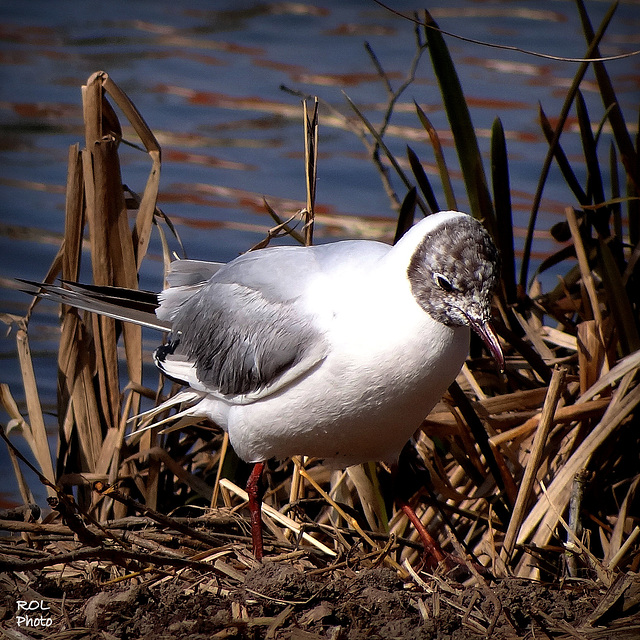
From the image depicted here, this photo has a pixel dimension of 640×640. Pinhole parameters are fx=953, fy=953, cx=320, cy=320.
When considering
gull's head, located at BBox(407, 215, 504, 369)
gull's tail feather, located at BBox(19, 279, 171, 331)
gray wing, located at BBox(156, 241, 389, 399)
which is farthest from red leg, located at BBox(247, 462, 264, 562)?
gull's head, located at BBox(407, 215, 504, 369)

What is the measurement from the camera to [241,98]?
23.0 feet

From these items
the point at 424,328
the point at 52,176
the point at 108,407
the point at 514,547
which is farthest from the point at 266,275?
the point at 52,176

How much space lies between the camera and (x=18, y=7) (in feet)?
25.0

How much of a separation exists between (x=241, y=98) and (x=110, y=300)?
423 cm

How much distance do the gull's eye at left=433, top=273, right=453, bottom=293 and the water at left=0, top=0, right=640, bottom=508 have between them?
10.3 feet

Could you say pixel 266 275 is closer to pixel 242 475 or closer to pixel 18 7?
pixel 242 475

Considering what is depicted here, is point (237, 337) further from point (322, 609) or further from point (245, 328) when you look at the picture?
point (322, 609)

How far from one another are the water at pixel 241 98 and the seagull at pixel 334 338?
2.32m

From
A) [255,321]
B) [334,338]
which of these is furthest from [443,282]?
[255,321]

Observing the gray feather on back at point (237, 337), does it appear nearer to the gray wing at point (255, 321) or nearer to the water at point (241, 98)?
the gray wing at point (255, 321)

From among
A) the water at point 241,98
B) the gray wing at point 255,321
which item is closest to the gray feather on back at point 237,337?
the gray wing at point 255,321

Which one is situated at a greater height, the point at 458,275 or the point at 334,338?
the point at 458,275

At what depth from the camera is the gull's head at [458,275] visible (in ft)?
7.44

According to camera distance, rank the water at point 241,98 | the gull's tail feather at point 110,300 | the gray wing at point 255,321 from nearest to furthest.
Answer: the gray wing at point 255,321, the gull's tail feather at point 110,300, the water at point 241,98
